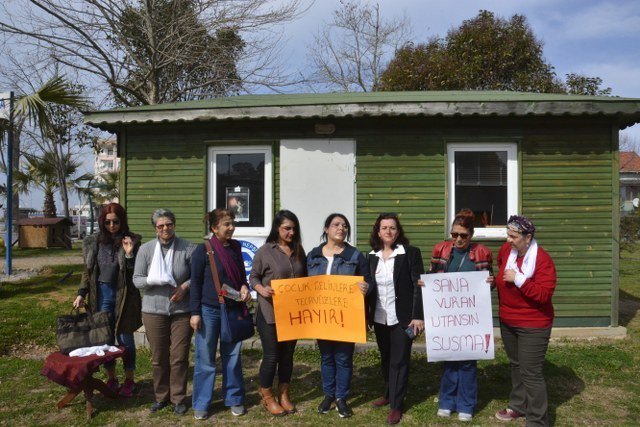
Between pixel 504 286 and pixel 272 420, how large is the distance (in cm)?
225

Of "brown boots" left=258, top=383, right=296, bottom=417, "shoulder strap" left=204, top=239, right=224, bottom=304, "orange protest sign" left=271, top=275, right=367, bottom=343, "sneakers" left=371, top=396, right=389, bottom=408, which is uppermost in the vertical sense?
"shoulder strap" left=204, top=239, right=224, bottom=304

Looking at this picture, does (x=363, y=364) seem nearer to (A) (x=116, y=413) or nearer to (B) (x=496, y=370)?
(B) (x=496, y=370)

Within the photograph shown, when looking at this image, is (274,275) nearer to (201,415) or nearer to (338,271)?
(338,271)

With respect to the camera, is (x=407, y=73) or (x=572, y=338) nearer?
(x=572, y=338)

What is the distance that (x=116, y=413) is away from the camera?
451 cm

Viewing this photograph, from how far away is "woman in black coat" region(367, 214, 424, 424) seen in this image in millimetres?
4164

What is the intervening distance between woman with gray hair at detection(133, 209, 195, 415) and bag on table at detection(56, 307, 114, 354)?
0.49 metres

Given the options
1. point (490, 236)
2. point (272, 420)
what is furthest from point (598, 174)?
point (272, 420)

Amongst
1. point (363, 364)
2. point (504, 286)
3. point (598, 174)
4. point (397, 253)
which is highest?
point (598, 174)

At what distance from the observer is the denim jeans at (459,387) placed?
4.27 metres

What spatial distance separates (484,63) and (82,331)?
2080 cm

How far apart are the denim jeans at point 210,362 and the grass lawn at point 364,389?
7.3 inches

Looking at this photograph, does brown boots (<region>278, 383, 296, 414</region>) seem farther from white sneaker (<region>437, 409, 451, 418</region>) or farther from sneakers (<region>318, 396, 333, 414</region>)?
white sneaker (<region>437, 409, 451, 418</region>)

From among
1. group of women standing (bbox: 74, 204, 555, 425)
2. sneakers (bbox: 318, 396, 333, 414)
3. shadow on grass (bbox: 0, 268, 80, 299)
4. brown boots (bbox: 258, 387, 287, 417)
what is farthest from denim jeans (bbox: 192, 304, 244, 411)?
shadow on grass (bbox: 0, 268, 80, 299)
